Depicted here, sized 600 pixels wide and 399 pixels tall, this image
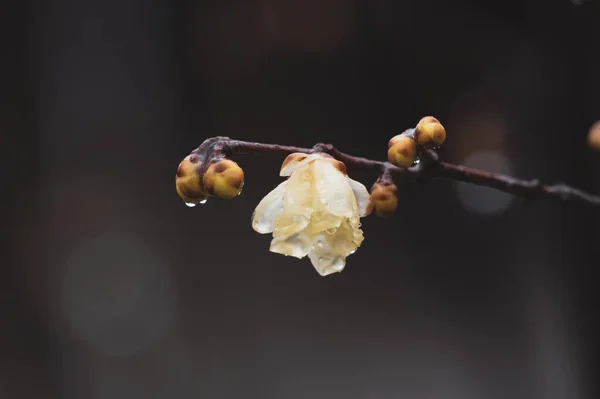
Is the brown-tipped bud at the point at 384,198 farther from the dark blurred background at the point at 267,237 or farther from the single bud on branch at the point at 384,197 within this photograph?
the dark blurred background at the point at 267,237

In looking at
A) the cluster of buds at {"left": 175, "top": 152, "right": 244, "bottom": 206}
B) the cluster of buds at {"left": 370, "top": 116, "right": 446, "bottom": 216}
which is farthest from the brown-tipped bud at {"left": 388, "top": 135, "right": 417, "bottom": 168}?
the cluster of buds at {"left": 175, "top": 152, "right": 244, "bottom": 206}

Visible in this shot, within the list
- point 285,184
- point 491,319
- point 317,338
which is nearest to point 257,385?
point 317,338

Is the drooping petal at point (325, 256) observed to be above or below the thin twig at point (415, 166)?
below

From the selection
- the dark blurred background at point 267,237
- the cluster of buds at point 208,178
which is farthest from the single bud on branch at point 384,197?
the dark blurred background at point 267,237

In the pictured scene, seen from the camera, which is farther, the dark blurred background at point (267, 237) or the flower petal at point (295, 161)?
the dark blurred background at point (267, 237)

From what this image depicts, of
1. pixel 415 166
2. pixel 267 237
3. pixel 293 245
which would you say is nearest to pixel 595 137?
pixel 415 166

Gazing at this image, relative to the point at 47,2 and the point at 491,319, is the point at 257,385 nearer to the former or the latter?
the point at 491,319
